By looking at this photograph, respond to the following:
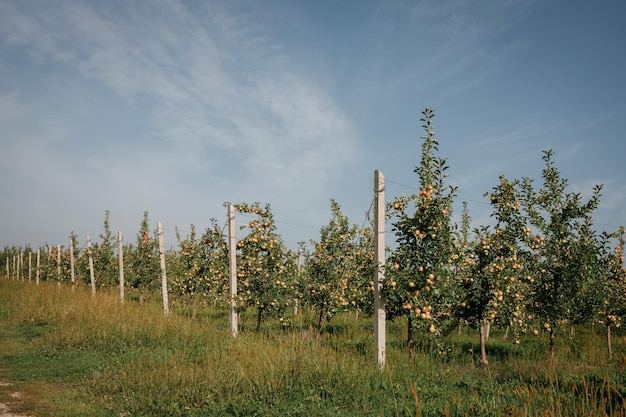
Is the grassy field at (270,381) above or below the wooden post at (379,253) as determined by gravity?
below

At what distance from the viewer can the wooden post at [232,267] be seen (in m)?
10.3

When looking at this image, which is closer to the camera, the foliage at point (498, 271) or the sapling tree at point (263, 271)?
the foliage at point (498, 271)

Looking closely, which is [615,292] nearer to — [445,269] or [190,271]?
[445,269]

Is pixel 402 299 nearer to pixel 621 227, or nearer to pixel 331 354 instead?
pixel 331 354

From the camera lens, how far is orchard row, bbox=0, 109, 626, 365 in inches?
303

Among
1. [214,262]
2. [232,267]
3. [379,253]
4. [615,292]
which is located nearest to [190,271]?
[214,262]

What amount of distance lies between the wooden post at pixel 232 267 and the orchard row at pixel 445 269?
0.73ft

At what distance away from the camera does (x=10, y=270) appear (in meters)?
44.1

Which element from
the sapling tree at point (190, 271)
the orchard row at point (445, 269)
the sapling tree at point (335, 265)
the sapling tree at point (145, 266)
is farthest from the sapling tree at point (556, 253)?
the sapling tree at point (145, 266)

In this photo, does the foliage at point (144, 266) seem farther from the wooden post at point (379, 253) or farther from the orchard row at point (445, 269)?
the wooden post at point (379, 253)

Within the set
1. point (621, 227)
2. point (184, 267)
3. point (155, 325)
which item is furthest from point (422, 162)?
point (184, 267)

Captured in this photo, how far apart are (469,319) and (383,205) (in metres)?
3.69

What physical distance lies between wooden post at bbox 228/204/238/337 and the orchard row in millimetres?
223

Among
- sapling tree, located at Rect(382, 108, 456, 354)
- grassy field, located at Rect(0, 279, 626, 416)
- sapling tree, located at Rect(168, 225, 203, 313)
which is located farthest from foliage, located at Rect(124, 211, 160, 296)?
sapling tree, located at Rect(382, 108, 456, 354)
